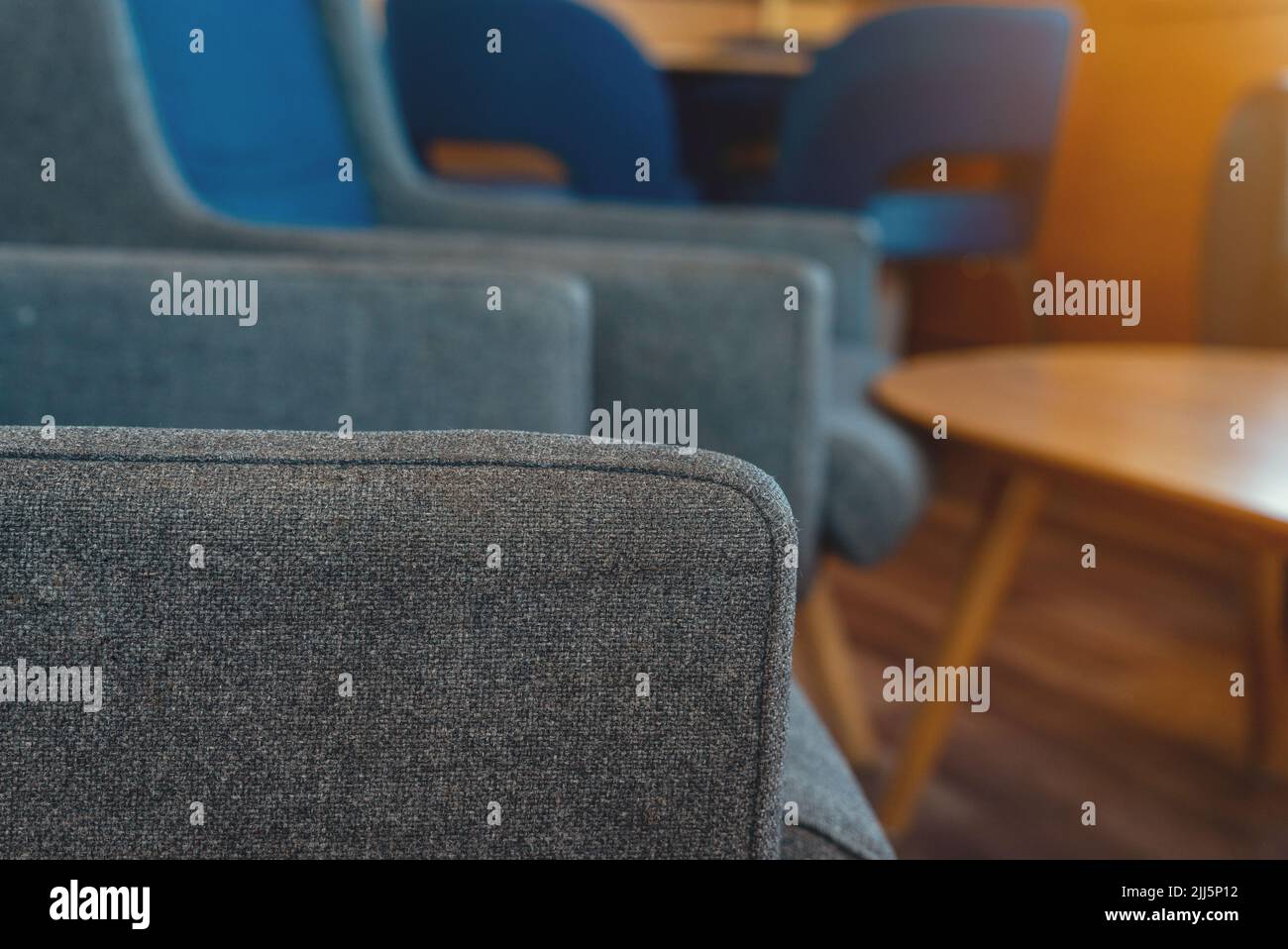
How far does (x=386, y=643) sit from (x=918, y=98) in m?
2.06

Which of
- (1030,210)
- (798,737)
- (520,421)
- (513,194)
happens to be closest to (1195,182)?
(1030,210)

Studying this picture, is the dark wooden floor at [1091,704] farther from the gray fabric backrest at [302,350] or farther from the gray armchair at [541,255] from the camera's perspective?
the gray fabric backrest at [302,350]

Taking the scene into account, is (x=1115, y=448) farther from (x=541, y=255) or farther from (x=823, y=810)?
(x=823, y=810)

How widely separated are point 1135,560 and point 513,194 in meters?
1.40

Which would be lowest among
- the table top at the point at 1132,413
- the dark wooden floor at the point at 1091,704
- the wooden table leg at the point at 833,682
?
the dark wooden floor at the point at 1091,704

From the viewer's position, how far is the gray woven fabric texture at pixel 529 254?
1.08 metres

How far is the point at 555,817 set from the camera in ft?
1.50

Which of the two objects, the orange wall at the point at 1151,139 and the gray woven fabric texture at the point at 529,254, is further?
the orange wall at the point at 1151,139

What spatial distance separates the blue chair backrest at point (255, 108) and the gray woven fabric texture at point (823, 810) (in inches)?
36.0

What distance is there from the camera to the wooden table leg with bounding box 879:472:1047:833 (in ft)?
4.62

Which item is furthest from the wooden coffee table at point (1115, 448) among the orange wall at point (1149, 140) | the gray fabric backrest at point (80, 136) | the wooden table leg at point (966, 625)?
the orange wall at point (1149, 140)

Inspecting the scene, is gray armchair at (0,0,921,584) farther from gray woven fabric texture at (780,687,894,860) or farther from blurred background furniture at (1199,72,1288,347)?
blurred background furniture at (1199,72,1288,347)

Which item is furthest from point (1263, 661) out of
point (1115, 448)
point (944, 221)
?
point (944, 221)
